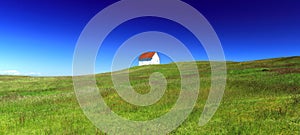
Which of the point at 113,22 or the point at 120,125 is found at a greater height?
the point at 113,22

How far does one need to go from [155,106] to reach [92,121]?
6093 mm

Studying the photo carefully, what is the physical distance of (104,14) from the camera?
17.1 metres

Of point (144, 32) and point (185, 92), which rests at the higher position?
point (144, 32)

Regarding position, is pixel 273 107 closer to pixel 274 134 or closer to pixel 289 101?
pixel 289 101

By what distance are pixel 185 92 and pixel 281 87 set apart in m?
9.60

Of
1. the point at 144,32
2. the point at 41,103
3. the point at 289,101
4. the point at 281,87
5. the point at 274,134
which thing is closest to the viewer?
the point at 274,134

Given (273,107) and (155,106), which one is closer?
(273,107)

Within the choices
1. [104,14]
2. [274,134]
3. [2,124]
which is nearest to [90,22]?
[104,14]

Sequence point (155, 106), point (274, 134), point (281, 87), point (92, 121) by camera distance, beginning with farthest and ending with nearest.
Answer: point (281, 87) → point (155, 106) → point (92, 121) → point (274, 134)

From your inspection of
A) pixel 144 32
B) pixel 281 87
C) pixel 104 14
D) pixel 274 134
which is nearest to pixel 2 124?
pixel 104 14

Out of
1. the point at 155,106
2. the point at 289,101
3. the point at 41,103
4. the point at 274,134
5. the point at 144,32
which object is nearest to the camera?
the point at 274,134

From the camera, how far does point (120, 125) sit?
15.4m

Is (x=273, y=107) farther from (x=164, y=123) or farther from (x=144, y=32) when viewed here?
(x=144, y=32)

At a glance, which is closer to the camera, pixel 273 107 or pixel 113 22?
pixel 273 107
